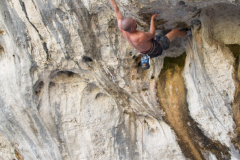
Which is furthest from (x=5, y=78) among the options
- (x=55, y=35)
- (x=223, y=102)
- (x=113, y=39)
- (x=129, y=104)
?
(x=223, y=102)

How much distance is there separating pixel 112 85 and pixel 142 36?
1.63 m

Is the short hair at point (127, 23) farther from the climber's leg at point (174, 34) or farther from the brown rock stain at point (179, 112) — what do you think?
the brown rock stain at point (179, 112)

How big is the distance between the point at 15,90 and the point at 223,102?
4.08 meters

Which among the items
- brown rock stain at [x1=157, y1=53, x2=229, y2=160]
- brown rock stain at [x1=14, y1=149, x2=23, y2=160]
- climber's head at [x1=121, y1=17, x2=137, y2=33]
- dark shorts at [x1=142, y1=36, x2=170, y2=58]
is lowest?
brown rock stain at [x1=14, y1=149, x2=23, y2=160]

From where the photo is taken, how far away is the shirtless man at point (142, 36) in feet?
7.73

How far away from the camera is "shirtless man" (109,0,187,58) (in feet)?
7.73

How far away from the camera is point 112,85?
3.83 m

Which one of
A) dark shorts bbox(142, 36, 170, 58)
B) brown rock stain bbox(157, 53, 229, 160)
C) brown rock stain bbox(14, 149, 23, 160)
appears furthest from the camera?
brown rock stain bbox(14, 149, 23, 160)

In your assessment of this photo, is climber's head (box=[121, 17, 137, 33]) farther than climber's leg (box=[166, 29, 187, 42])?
No

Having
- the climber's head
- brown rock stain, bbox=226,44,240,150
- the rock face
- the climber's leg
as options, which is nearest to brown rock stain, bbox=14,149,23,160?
the rock face

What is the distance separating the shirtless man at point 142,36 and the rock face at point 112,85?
18 centimetres

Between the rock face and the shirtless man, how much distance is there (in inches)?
7.0

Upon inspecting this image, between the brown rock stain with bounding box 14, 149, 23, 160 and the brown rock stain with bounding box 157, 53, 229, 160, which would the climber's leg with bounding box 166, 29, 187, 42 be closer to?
the brown rock stain with bounding box 157, 53, 229, 160

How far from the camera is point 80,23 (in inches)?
124
